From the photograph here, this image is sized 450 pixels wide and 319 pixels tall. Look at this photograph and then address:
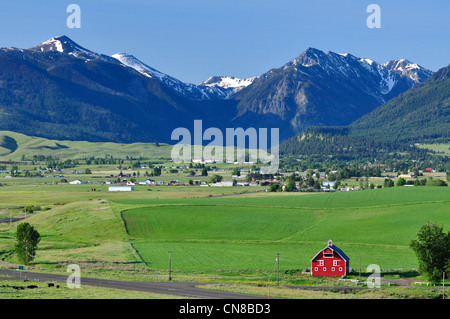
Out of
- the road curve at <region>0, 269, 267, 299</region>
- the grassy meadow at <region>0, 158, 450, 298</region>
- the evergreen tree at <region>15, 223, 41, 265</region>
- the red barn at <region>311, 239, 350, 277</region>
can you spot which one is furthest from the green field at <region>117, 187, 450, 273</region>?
the evergreen tree at <region>15, 223, 41, 265</region>

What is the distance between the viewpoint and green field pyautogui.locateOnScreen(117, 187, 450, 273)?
293 feet

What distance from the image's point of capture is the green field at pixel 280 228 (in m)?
89.4

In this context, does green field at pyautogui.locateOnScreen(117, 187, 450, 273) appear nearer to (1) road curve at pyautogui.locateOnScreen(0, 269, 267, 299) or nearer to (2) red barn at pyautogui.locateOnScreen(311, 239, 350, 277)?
(2) red barn at pyautogui.locateOnScreen(311, 239, 350, 277)

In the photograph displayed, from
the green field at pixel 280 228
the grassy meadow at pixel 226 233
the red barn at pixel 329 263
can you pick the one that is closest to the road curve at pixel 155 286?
the grassy meadow at pixel 226 233

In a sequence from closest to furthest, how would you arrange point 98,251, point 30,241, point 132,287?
point 132,287
point 30,241
point 98,251

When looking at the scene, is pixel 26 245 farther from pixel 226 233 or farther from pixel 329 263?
pixel 329 263

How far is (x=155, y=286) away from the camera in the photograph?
6825 centimetres

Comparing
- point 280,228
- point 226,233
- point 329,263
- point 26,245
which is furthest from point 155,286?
point 280,228

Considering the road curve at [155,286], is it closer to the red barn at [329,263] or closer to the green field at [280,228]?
the green field at [280,228]

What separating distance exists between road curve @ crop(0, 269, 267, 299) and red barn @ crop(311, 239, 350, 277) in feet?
54.7

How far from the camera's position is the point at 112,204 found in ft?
484
